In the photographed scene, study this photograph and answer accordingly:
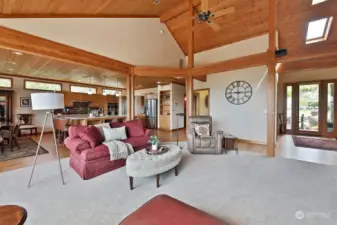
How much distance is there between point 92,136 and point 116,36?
3331 millimetres

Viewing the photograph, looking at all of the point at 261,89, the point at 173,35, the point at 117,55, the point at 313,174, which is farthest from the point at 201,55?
the point at 313,174

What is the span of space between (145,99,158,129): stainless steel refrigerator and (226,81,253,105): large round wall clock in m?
3.99

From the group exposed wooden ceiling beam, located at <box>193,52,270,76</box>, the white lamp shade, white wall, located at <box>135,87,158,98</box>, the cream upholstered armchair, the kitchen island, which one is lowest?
the cream upholstered armchair

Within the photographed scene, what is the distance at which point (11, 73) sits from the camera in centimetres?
663

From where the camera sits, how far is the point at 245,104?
5.90 meters

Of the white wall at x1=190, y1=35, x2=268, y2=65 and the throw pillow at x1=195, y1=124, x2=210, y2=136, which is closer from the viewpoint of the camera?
the throw pillow at x1=195, y1=124, x2=210, y2=136

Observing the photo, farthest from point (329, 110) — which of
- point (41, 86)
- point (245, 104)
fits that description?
point (41, 86)

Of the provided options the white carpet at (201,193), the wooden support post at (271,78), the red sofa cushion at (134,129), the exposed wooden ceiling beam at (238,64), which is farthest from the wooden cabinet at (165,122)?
the white carpet at (201,193)

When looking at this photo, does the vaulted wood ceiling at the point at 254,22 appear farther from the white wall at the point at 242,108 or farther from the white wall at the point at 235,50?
the white wall at the point at 242,108

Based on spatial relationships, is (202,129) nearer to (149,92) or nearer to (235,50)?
(235,50)

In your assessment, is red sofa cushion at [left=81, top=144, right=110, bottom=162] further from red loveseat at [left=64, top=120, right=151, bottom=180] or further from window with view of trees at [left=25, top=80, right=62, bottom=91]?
window with view of trees at [left=25, top=80, right=62, bottom=91]

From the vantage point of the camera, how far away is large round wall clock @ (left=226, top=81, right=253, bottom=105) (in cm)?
583

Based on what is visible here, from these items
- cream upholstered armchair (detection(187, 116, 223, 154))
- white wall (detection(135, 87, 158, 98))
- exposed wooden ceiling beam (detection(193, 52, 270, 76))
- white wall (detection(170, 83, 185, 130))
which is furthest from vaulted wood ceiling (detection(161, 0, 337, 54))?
white wall (detection(135, 87, 158, 98))

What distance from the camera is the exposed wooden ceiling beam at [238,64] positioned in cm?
427
